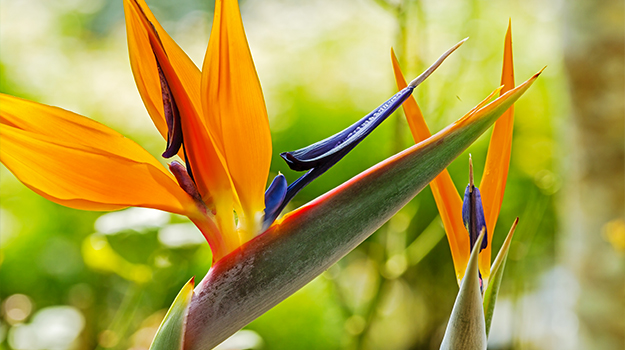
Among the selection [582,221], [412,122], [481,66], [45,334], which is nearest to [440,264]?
[481,66]

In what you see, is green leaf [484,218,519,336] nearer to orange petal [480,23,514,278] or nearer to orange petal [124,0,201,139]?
orange petal [480,23,514,278]

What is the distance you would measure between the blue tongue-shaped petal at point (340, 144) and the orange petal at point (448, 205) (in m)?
0.01

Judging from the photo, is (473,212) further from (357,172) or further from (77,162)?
(357,172)

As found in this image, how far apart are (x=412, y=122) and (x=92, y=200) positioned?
0.15 metres

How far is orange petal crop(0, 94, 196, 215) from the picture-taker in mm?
215

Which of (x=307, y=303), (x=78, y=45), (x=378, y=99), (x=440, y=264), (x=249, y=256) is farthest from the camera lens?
(x=78, y=45)

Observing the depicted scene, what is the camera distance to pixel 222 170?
257 millimetres

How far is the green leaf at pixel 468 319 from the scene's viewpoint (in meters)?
0.19

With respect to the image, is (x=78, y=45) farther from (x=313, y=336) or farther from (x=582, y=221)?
(x=582, y=221)

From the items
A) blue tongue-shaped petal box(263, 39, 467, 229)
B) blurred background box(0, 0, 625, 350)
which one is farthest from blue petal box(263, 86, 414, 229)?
blurred background box(0, 0, 625, 350)

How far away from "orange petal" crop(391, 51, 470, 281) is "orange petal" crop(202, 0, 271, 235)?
0.23ft

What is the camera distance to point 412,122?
0.80 ft

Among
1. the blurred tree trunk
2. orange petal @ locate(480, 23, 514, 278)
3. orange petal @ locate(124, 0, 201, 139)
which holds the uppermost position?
the blurred tree trunk

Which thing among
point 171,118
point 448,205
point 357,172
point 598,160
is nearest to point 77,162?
point 171,118
